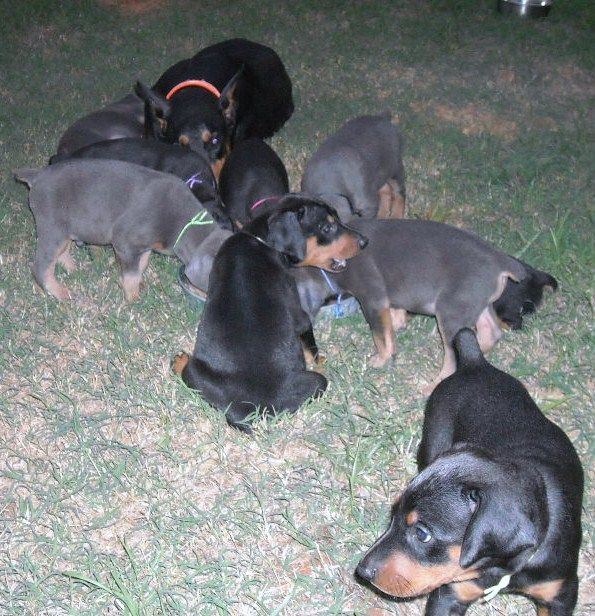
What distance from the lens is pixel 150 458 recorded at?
4.25 metres

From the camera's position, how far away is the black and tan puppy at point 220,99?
23.3ft

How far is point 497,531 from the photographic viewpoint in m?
2.64

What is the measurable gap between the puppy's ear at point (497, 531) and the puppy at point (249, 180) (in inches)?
147

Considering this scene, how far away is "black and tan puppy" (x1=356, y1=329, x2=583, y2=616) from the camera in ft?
8.84

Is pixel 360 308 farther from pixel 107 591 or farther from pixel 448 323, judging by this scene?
pixel 107 591

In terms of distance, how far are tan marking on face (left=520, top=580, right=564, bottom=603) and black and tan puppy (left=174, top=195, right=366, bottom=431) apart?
1.64m

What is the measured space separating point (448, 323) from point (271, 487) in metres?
1.51

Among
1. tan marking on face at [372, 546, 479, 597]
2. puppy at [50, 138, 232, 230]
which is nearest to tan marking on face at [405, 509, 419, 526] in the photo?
tan marking on face at [372, 546, 479, 597]

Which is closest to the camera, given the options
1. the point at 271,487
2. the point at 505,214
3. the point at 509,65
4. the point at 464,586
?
the point at 464,586

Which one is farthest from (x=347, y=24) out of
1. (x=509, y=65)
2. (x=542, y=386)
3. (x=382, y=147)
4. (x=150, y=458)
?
(x=150, y=458)

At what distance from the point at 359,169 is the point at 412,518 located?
3.74 meters

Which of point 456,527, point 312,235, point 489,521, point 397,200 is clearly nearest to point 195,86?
point 397,200

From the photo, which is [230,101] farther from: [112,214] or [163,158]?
[112,214]

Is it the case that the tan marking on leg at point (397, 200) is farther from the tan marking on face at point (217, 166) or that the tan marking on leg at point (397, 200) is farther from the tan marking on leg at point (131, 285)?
the tan marking on leg at point (131, 285)
